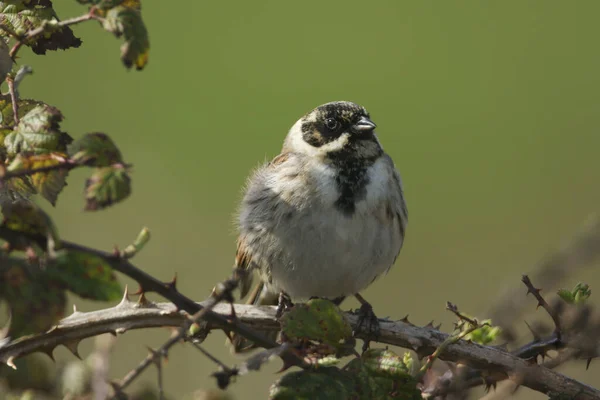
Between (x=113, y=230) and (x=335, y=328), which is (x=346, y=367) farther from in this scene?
(x=113, y=230)

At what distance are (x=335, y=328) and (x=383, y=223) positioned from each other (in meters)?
1.79

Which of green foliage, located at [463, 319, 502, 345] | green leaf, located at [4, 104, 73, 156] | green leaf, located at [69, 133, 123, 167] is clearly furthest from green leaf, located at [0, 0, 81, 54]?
green foliage, located at [463, 319, 502, 345]

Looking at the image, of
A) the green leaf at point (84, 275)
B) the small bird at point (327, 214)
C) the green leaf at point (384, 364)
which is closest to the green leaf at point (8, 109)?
the green leaf at point (84, 275)

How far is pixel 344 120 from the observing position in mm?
3611

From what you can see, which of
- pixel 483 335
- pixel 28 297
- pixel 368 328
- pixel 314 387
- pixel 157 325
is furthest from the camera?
pixel 368 328

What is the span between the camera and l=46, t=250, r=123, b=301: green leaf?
118 cm

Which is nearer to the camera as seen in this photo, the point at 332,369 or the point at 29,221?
the point at 29,221

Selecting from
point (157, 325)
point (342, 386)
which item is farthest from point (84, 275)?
point (157, 325)

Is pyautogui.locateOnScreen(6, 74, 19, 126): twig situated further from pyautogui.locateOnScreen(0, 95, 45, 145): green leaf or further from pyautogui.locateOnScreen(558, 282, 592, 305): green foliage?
pyautogui.locateOnScreen(558, 282, 592, 305): green foliage

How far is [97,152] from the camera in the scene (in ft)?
4.31

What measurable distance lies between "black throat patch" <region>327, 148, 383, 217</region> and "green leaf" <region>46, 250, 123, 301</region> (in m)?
2.09

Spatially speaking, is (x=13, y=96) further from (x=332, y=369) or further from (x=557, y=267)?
(x=557, y=267)

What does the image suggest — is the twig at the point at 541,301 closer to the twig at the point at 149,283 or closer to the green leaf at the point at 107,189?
the twig at the point at 149,283

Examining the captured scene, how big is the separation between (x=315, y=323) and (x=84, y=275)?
57 centimetres
